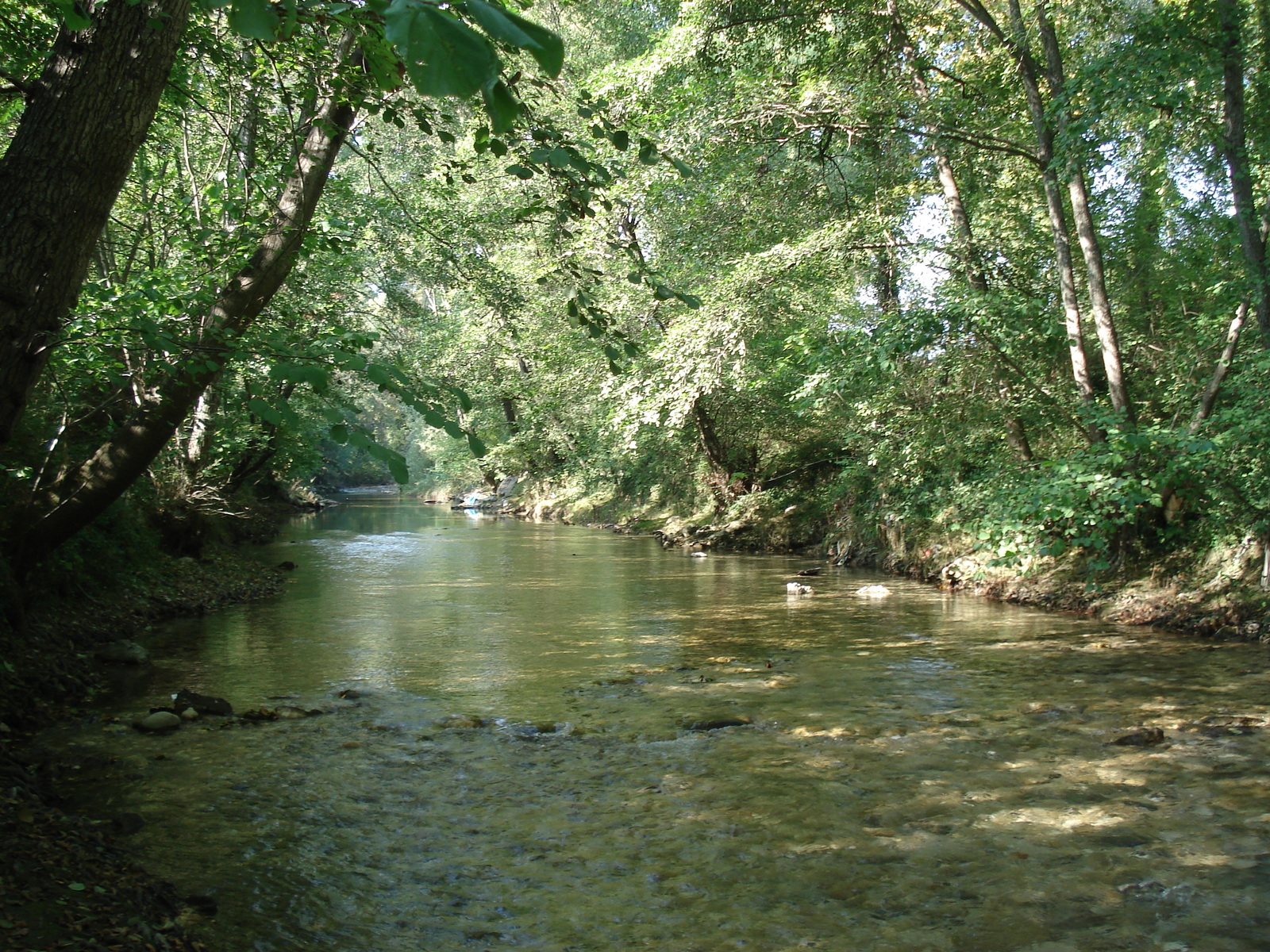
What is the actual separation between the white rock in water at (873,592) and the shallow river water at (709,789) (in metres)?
2.46

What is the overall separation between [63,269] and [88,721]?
4.44 m

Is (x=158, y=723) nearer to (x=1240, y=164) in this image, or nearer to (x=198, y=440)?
(x=198, y=440)

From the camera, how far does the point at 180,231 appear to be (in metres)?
10.1

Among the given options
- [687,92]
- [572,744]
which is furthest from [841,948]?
[687,92]

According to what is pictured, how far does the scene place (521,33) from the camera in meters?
1.25

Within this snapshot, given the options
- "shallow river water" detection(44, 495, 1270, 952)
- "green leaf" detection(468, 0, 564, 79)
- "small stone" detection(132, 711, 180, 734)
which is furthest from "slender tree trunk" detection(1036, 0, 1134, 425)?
"green leaf" detection(468, 0, 564, 79)

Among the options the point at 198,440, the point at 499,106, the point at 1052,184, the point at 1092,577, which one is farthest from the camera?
the point at 198,440

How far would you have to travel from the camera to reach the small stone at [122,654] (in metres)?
8.27

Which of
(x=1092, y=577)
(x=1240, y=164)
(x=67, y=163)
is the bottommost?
(x=1092, y=577)

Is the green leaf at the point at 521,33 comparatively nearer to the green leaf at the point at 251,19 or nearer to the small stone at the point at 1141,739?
the green leaf at the point at 251,19

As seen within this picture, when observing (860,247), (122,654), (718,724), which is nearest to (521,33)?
(718,724)

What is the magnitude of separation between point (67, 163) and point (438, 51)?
277 centimetres

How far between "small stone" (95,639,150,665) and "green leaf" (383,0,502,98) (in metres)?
8.57

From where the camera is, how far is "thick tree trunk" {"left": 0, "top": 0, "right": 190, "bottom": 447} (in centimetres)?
323
